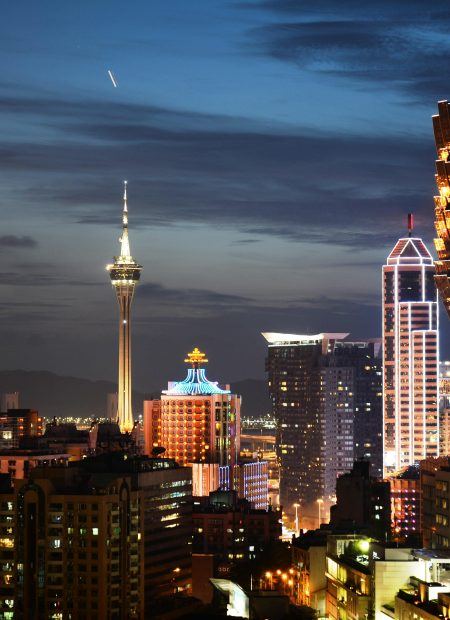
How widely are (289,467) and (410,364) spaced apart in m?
16.8

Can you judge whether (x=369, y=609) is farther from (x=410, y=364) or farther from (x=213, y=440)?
(x=410, y=364)

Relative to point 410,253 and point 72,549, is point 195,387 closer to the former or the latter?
point 410,253

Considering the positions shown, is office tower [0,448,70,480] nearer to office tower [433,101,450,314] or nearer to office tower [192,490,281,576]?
office tower [192,490,281,576]

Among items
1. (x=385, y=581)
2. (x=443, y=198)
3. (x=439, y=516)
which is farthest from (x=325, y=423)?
(x=385, y=581)

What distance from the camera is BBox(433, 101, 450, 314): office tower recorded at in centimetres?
9275

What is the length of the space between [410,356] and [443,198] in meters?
86.6

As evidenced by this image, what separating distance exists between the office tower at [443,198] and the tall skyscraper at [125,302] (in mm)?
76144

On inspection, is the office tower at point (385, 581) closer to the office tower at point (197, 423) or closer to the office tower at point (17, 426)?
the office tower at point (197, 423)

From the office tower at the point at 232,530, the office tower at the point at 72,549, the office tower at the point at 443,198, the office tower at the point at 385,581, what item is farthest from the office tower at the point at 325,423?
the office tower at the point at 385,581

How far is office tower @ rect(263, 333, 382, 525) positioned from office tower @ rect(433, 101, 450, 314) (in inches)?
3352

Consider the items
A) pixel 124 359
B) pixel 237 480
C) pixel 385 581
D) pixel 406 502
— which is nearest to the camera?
pixel 385 581

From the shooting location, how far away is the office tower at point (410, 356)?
18062 centimetres

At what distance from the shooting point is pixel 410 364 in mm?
182000

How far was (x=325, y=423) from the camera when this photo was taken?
632 ft
